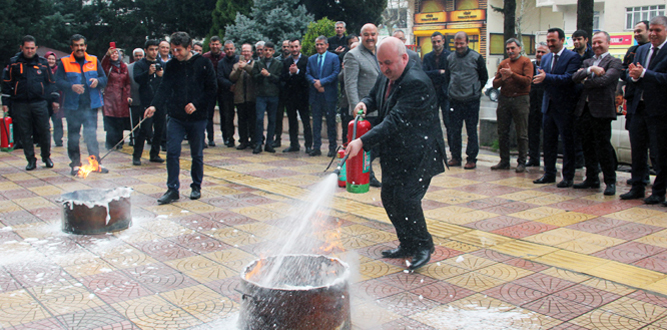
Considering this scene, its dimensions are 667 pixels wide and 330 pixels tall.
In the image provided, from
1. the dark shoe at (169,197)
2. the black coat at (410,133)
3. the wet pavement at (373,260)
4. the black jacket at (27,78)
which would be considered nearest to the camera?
the wet pavement at (373,260)

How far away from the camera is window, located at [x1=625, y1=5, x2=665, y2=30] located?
31520mm

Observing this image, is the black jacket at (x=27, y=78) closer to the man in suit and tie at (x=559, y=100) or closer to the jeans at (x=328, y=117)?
the jeans at (x=328, y=117)

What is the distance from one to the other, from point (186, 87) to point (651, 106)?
5625 millimetres

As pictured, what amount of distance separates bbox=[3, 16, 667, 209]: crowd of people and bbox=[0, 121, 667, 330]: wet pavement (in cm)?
85

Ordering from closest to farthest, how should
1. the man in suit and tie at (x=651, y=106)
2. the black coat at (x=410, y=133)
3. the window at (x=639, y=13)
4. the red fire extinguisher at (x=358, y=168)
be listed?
the black coat at (x=410, y=133) → the red fire extinguisher at (x=358, y=168) → the man in suit and tie at (x=651, y=106) → the window at (x=639, y=13)

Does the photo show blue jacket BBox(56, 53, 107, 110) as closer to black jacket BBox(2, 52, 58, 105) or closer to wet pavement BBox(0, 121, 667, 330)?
black jacket BBox(2, 52, 58, 105)

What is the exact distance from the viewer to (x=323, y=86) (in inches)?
439

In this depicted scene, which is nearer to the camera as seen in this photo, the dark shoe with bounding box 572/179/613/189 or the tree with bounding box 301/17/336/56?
the dark shoe with bounding box 572/179/613/189

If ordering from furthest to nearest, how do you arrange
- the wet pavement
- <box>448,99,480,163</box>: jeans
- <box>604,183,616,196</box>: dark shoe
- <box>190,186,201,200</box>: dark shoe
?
<box>448,99,480,163</box>: jeans < <box>604,183,616,196</box>: dark shoe < <box>190,186,201,200</box>: dark shoe < the wet pavement

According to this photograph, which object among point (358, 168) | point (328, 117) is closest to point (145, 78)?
point (328, 117)

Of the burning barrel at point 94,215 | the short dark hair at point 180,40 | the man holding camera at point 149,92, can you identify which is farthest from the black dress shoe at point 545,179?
the man holding camera at point 149,92

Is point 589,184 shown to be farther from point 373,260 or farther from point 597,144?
point 373,260

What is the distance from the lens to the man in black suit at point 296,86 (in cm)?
1181

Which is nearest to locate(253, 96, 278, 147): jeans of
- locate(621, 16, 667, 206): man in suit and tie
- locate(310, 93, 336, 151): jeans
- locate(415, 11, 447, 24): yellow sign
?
locate(310, 93, 336, 151): jeans
